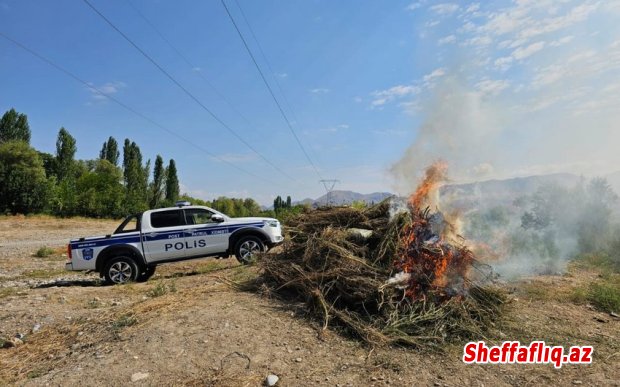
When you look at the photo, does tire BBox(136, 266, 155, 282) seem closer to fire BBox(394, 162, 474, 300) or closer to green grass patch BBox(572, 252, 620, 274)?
fire BBox(394, 162, 474, 300)

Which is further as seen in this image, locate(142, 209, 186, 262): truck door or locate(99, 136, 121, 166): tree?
locate(99, 136, 121, 166): tree

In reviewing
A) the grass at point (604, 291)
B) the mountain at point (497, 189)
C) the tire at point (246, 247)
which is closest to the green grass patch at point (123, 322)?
the tire at point (246, 247)

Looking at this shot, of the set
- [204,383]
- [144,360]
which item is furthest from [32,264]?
[204,383]

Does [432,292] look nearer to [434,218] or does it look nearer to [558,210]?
[434,218]

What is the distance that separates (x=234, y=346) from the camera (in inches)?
180

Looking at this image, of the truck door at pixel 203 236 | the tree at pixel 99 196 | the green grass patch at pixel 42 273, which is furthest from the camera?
the tree at pixel 99 196

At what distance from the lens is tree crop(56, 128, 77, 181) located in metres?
50.7

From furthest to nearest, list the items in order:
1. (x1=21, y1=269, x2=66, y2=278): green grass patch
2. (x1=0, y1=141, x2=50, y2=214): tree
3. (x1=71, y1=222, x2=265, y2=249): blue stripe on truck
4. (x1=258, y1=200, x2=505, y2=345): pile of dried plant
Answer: (x1=0, y1=141, x2=50, y2=214): tree, (x1=21, y1=269, x2=66, y2=278): green grass patch, (x1=71, y1=222, x2=265, y2=249): blue stripe on truck, (x1=258, y1=200, x2=505, y2=345): pile of dried plant

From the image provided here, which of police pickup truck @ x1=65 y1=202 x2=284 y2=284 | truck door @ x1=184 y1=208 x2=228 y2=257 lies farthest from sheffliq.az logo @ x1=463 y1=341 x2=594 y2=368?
truck door @ x1=184 y1=208 x2=228 y2=257

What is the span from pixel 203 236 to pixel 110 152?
6556 centimetres

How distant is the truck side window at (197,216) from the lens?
33.6 feet

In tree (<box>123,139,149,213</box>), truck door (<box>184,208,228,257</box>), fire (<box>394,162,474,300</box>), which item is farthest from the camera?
tree (<box>123,139,149,213</box>)

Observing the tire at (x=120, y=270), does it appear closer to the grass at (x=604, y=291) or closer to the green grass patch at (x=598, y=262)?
the grass at (x=604, y=291)

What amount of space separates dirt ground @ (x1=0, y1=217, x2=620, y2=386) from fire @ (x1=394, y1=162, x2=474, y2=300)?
2.90ft
